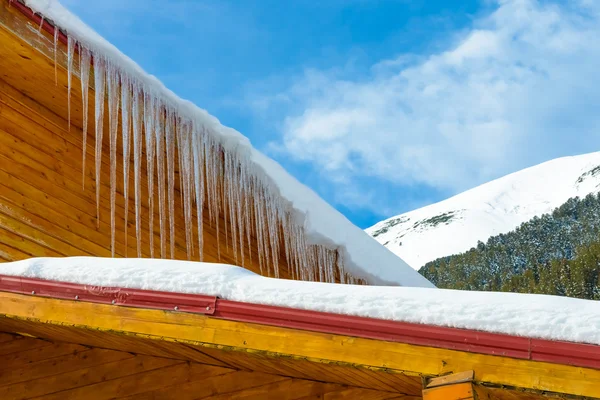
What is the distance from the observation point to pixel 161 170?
18.9 ft

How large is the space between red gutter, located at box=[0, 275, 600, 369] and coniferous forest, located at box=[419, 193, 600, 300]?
24.5 meters

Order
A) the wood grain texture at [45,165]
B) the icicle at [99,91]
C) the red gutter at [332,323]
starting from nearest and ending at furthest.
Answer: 1. the red gutter at [332,323]
2. the wood grain texture at [45,165]
3. the icicle at [99,91]

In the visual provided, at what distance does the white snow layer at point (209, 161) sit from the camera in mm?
4832

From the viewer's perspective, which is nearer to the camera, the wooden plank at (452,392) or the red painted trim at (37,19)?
the wooden plank at (452,392)

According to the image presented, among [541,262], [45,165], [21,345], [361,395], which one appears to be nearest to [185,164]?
[45,165]

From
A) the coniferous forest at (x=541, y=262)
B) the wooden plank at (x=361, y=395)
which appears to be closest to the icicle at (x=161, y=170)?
the wooden plank at (x=361, y=395)

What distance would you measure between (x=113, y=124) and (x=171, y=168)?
0.74 m

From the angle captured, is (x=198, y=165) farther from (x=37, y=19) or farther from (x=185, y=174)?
(x=37, y=19)

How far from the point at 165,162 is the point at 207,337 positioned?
3340mm

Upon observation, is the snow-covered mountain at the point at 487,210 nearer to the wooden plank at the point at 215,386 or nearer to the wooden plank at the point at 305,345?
the wooden plank at the point at 215,386

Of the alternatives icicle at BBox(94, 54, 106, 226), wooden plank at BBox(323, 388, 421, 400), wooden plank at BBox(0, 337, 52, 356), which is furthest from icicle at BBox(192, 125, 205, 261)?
wooden plank at BBox(323, 388, 421, 400)

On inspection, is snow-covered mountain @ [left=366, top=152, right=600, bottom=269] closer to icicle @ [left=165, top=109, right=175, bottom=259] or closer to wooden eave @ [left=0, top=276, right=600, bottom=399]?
icicle @ [left=165, top=109, right=175, bottom=259]

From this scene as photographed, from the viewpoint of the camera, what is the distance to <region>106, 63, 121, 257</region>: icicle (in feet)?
16.0

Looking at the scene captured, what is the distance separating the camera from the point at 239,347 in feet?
8.40
